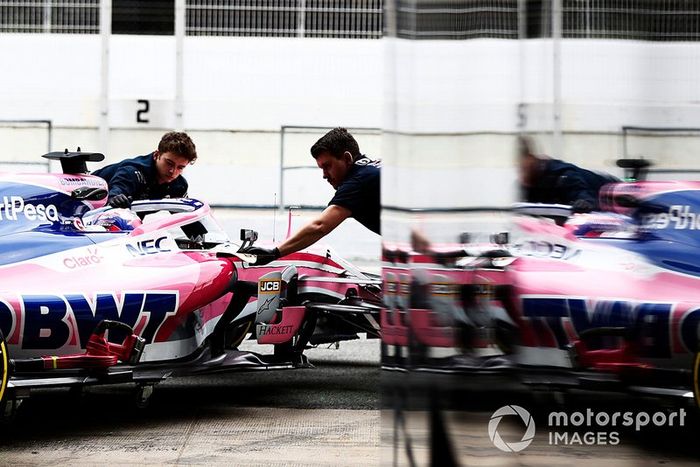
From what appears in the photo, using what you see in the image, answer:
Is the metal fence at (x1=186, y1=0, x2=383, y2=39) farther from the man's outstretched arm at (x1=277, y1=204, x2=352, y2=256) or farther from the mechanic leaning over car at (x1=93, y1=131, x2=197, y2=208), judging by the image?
the man's outstretched arm at (x1=277, y1=204, x2=352, y2=256)

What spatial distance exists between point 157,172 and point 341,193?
90.5 inches

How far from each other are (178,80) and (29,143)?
2.47 meters

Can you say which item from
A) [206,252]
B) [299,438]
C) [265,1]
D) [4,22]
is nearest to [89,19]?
[4,22]

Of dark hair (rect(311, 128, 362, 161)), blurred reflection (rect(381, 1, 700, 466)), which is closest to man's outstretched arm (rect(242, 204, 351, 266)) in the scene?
dark hair (rect(311, 128, 362, 161))

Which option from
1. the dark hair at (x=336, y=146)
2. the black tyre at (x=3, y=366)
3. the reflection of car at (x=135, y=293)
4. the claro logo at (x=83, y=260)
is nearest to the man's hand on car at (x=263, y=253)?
the reflection of car at (x=135, y=293)

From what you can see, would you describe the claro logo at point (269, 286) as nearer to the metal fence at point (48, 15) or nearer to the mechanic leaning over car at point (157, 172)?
the mechanic leaning over car at point (157, 172)

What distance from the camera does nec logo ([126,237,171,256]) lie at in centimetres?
632

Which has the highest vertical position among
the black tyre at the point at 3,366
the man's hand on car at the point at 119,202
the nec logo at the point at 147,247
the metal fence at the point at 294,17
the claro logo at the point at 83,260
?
the metal fence at the point at 294,17

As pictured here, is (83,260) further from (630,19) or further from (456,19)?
(630,19)

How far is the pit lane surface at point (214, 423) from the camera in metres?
5.52

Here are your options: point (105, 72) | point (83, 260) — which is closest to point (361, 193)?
point (83, 260)

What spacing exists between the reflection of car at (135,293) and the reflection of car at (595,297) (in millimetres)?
3699

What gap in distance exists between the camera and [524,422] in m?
2.11

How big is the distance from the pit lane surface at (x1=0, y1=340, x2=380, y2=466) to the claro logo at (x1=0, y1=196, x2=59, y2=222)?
3.67 ft
